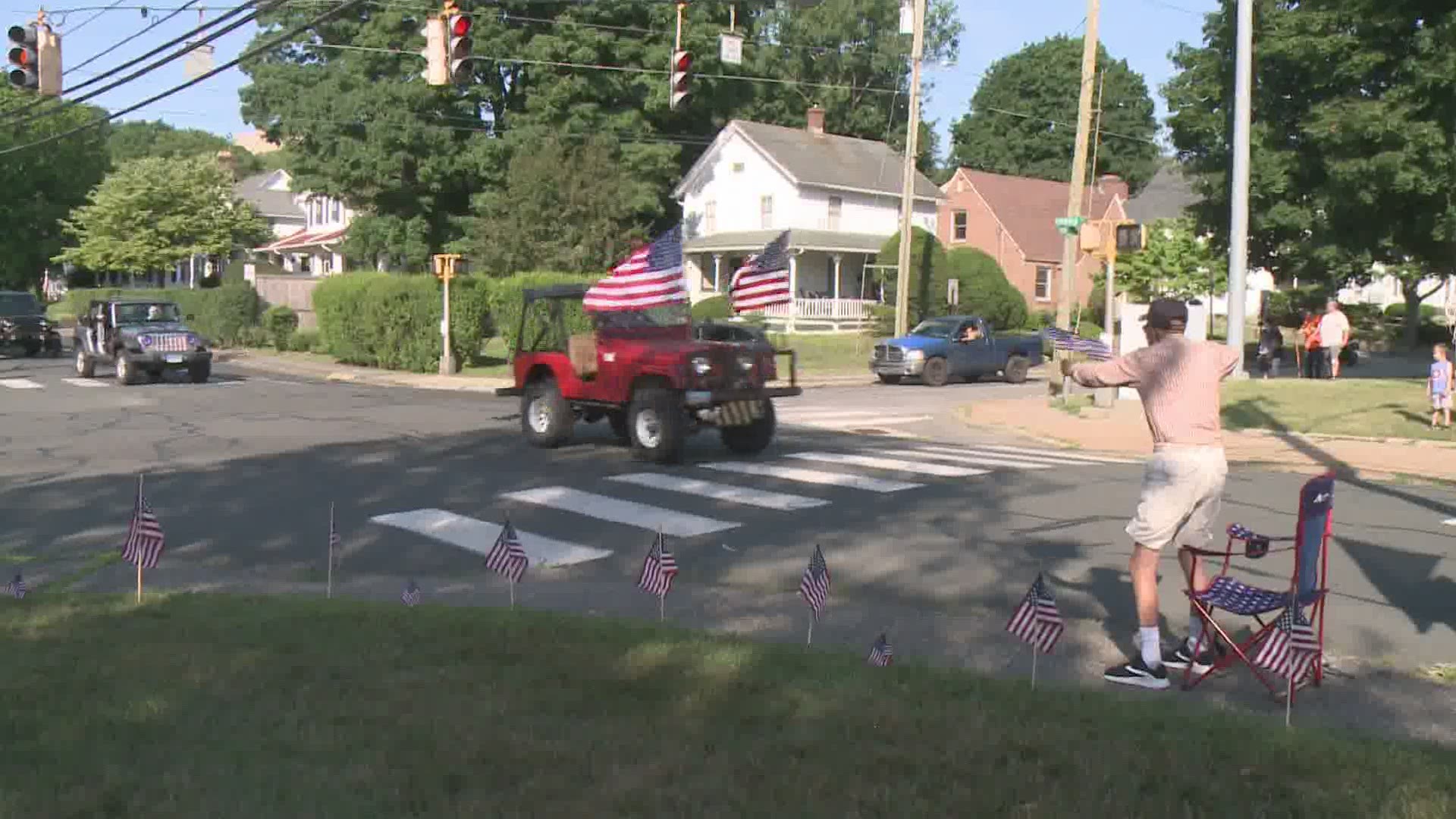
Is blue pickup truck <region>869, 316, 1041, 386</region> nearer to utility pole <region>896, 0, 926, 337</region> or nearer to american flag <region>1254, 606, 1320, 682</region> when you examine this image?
utility pole <region>896, 0, 926, 337</region>

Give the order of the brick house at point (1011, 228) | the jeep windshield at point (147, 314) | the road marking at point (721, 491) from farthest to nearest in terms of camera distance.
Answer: the brick house at point (1011, 228) < the jeep windshield at point (147, 314) < the road marking at point (721, 491)

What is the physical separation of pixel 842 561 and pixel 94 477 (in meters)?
9.01

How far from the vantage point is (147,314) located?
98.8 feet

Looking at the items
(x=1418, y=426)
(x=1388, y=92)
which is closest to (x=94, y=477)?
(x=1418, y=426)

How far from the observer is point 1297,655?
564 centimetres

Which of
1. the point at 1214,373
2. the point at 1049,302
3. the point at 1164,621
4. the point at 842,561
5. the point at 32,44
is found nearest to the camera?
the point at 1214,373

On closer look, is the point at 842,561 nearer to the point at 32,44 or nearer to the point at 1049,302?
the point at 32,44

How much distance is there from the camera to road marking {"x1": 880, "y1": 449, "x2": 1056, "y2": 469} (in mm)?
14711

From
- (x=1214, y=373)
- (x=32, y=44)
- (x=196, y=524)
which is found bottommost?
(x=196, y=524)

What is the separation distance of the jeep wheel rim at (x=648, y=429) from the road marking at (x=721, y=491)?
69 centimetres

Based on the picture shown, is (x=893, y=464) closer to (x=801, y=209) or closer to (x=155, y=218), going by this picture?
(x=801, y=209)

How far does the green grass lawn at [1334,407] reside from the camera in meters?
18.1

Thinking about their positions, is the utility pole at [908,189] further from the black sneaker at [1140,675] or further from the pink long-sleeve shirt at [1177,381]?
the black sneaker at [1140,675]

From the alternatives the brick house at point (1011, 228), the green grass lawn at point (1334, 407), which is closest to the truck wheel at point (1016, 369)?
the green grass lawn at point (1334, 407)
